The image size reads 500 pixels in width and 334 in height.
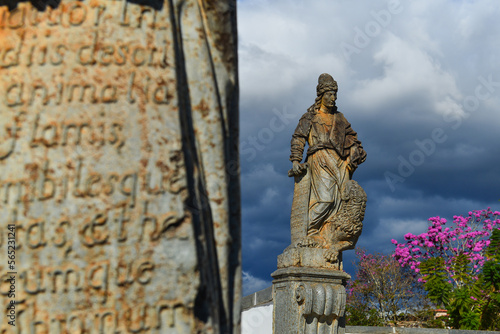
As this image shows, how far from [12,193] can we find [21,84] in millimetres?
242

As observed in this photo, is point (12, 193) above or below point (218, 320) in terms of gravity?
above

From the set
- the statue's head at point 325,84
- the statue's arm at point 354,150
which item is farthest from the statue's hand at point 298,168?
the statue's head at point 325,84

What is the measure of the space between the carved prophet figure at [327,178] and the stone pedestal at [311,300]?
316 mm

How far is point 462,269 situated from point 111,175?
1193 centimetres

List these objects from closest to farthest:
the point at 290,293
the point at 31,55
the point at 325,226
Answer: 1. the point at 31,55
2. the point at 290,293
3. the point at 325,226

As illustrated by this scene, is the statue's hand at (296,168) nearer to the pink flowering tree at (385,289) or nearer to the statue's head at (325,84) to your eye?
the statue's head at (325,84)

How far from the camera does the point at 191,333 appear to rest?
1260mm

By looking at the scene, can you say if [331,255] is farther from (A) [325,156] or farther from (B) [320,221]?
(A) [325,156]

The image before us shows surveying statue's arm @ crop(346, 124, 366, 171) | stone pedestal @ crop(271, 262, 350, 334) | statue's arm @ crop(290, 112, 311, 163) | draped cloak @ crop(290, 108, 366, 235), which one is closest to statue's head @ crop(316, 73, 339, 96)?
draped cloak @ crop(290, 108, 366, 235)

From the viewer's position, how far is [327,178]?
323 inches

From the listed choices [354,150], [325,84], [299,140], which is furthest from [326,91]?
[354,150]

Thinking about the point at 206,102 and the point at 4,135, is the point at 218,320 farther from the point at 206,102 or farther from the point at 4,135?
the point at 4,135

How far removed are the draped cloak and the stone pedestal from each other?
0.72 meters

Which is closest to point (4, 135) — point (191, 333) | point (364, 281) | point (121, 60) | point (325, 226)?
point (121, 60)
